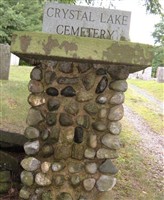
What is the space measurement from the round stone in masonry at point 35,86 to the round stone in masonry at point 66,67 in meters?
0.25

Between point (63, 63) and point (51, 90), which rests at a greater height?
point (63, 63)

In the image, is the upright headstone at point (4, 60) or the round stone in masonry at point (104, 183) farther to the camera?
the upright headstone at point (4, 60)

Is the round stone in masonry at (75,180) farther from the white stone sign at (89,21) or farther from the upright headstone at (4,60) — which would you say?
the upright headstone at (4,60)

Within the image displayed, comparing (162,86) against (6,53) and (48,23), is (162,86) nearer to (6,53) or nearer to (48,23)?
(6,53)

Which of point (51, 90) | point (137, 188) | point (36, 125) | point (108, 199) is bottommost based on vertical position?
point (137, 188)

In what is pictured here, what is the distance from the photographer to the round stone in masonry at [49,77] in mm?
3737

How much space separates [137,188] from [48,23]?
118 inches

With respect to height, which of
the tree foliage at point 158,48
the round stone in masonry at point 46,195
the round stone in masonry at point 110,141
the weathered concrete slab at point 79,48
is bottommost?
the round stone in masonry at point 46,195

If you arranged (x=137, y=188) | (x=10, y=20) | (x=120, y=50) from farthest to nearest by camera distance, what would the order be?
(x=10, y=20), (x=137, y=188), (x=120, y=50)

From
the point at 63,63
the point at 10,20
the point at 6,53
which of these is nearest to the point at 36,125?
the point at 63,63

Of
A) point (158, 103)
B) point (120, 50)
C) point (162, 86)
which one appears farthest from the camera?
point (162, 86)

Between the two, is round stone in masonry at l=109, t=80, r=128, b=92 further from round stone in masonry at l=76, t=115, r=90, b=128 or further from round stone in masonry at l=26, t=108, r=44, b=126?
round stone in masonry at l=26, t=108, r=44, b=126

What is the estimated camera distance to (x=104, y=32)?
3697 mm

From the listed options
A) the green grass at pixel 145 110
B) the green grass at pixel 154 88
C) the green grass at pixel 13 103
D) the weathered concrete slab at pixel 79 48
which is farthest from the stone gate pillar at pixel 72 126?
the green grass at pixel 154 88
